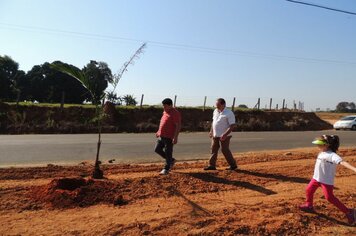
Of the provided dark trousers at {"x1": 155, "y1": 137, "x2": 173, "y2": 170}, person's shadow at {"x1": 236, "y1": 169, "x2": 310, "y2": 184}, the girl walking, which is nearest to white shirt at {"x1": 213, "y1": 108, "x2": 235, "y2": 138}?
person's shadow at {"x1": 236, "y1": 169, "x2": 310, "y2": 184}

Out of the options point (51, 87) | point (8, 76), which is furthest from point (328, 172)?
point (8, 76)

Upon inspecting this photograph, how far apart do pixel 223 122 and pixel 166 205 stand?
3.41 meters

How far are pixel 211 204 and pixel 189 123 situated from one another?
26304mm

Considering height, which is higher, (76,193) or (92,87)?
(92,87)

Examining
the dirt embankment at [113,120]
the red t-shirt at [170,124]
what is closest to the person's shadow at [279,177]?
the red t-shirt at [170,124]

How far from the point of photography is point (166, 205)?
648 centimetres

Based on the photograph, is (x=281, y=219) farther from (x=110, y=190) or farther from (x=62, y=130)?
(x=62, y=130)

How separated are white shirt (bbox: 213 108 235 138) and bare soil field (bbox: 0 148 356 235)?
97cm

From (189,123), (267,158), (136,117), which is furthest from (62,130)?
(267,158)

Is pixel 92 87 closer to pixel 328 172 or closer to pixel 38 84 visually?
pixel 328 172

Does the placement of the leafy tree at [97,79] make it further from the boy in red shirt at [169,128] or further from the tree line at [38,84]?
the tree line at [38,84]

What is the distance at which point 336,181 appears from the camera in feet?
29.1

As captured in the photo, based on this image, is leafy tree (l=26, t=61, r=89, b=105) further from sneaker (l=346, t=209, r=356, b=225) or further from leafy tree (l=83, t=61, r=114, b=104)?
sneaker (l=346, t=209, r=356, b=225)

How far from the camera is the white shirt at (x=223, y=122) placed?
9375 mm
